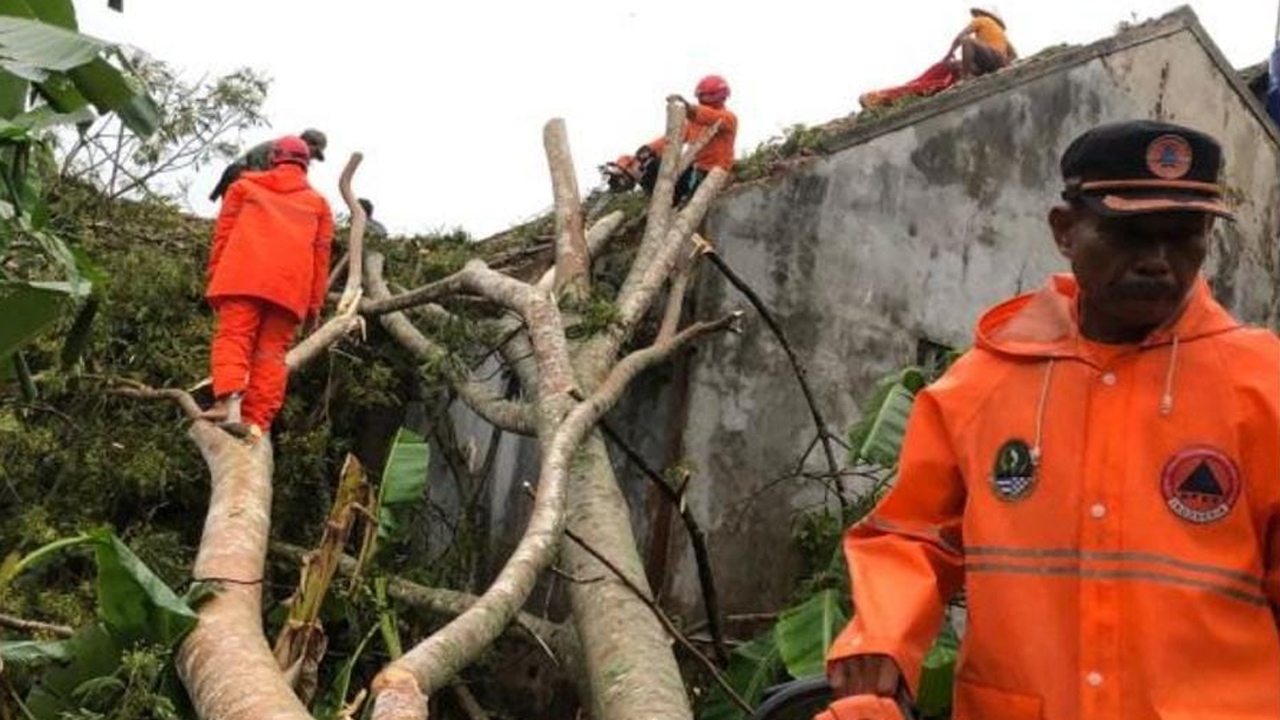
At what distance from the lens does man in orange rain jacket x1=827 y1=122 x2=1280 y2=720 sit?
7.41 feet

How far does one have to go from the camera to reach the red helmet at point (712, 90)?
914 centimetres

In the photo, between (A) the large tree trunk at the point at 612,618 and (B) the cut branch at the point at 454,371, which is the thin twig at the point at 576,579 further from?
(B) the cut branch at the point at 454,371

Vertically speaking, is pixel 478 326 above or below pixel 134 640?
above

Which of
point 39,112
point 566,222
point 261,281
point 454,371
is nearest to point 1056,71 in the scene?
point 566,222

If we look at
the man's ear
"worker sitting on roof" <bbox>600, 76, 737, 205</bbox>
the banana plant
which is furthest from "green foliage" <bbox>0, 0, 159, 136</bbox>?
"worker sitting on roof" <bbox>600, 76, 737, 205</bbox>

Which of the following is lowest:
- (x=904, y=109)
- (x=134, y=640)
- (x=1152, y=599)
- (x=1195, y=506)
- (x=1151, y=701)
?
(x=134, y=640)

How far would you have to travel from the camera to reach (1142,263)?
2.37 meters

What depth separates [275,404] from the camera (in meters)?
6.48

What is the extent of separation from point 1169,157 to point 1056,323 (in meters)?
0.33

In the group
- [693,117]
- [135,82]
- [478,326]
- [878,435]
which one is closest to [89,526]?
[478,326]

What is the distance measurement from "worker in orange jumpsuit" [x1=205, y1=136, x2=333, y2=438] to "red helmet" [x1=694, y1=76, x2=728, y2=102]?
306 centimetres

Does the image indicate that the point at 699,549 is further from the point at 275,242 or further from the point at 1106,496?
the point at 1106,496

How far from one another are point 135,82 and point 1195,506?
3.32 metres

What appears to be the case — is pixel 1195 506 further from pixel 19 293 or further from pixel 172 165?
pixel 172 165
